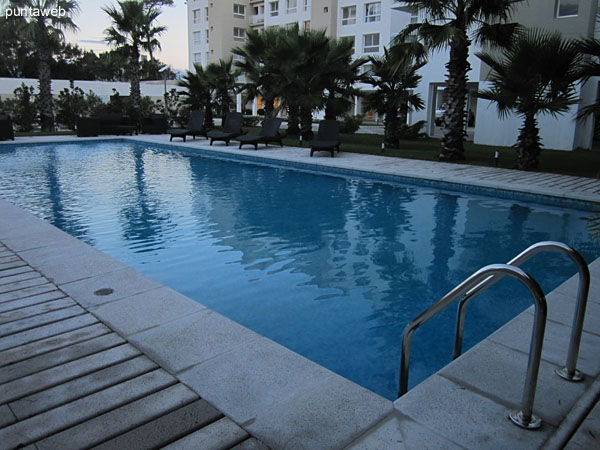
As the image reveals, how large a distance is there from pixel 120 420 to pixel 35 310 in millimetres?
1806

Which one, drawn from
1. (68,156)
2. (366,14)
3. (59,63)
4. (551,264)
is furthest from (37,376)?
(59,63)

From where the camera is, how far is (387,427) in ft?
8.06

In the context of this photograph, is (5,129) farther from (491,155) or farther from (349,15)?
(349,15)

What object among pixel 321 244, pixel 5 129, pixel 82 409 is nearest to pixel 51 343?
pixel 82 409

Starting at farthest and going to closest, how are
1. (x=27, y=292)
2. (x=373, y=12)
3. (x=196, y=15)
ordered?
(x=196, y=15) < (x=373, y=12) < (x=27, y=292)

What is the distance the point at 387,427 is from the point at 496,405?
67cm

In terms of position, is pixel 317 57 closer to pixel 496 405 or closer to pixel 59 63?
pixel 496 405

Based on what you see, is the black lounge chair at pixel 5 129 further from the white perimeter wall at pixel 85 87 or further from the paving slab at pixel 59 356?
the paving slab at pixel 59 356

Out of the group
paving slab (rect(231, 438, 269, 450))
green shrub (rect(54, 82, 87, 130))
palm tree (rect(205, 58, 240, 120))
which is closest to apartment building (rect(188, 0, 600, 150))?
palm tree (rect(205, 58, 240, 120))

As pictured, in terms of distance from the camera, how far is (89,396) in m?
2.68

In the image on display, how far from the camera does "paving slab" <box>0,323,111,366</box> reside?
3.12 meters

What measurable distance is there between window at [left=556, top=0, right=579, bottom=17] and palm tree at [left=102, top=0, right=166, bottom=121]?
57.5 feet

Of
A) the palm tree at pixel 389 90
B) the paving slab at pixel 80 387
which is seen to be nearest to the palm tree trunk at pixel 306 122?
the palm tree at pixel 389 90

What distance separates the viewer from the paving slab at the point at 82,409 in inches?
93.1
